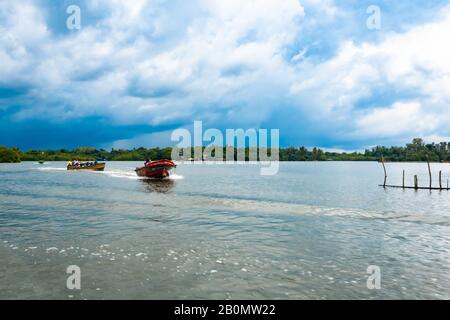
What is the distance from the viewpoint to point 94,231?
A: 58.4 ft

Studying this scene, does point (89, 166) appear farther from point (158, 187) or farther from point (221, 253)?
point (221, 253)

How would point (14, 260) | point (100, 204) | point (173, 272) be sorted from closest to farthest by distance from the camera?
point (173, 272) < point (14, 260) < point (100, 204)

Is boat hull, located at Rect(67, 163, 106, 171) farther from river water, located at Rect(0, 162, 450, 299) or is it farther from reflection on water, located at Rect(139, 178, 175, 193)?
river water, located at Rect(0, 162, 450, 299)

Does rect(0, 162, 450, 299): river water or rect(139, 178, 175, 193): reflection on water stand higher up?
rect(139, 178, 175, 193): reflection on water

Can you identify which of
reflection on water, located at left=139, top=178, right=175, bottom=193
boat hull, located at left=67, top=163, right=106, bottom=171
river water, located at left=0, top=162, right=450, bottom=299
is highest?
boat hull, located at left=67, top=163, right=106, bottom=171

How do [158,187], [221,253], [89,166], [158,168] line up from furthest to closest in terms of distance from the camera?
[89,166], [158,168], [158,187], [221,253]

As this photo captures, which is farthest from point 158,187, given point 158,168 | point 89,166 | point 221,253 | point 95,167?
point 89,166

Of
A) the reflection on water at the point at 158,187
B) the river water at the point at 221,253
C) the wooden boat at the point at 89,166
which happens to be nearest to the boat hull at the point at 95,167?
the wooden boat at the point at 89,166

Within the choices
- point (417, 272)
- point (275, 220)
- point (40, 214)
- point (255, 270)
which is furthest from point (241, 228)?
point (40, 214)

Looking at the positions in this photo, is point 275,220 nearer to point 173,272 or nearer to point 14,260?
point 173,272

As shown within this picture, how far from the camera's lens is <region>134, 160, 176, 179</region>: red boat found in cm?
5728

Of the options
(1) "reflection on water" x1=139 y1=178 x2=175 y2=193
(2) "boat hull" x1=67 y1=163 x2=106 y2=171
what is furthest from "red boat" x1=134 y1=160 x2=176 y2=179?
(2) "boat hull" x1=67 y1=163 x2=106 y2=171

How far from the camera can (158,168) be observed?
57406 millimetres
